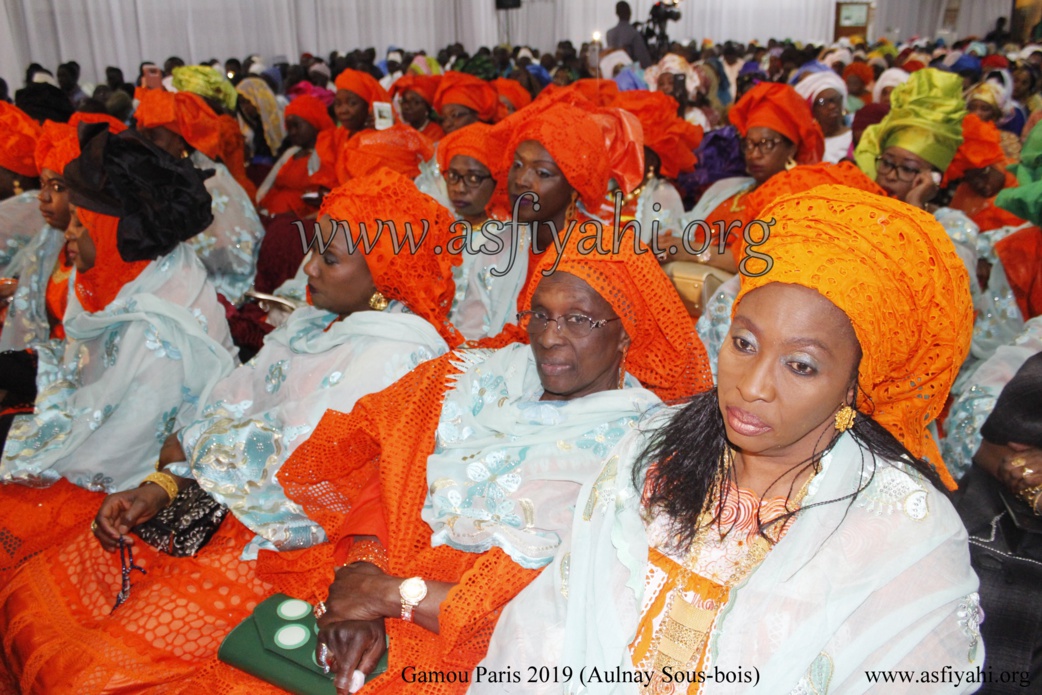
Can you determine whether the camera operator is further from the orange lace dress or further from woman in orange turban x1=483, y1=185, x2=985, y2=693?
the orange lace dress

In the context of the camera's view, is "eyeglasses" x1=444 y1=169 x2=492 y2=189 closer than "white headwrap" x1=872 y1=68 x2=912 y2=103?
Yes

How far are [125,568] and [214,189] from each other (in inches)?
117

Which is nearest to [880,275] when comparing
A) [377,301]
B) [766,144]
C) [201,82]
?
[377,301]

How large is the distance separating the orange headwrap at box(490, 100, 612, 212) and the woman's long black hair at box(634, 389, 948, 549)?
2004 millimetres

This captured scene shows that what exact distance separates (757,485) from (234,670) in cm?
132

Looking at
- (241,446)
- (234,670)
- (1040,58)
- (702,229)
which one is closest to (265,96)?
(702,229)

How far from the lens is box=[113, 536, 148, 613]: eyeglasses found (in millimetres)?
2232

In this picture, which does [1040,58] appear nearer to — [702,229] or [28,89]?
[702,229]

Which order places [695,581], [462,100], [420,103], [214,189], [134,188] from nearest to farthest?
1. [695,581]
2. [134,188]
3. [214,189]
4. [462,100]
5. [420,103]

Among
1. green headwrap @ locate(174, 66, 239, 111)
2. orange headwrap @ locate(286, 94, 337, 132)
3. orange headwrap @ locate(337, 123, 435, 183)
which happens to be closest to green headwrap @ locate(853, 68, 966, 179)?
orange headwrap @ locate(337, 123, 435, 183)

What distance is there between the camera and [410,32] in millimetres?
15664

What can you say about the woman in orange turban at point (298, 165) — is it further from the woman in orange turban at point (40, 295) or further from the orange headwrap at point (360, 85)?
the woman in orange turban at point (40, 295)

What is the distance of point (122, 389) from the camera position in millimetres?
2668

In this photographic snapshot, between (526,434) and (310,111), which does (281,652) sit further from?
(310,111)
